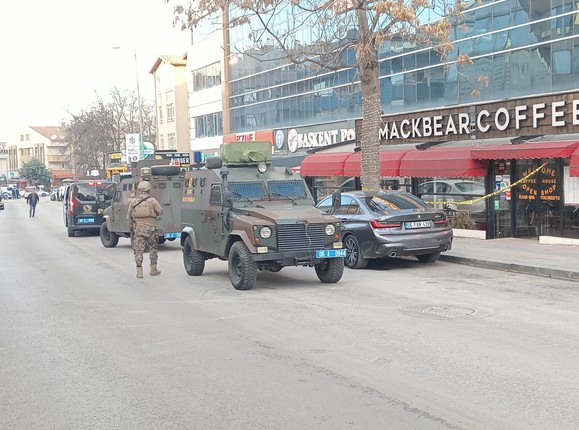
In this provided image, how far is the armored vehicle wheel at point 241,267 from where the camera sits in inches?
443

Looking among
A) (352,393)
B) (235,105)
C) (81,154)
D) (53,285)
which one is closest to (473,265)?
(53,285)

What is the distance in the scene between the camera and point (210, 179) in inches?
508

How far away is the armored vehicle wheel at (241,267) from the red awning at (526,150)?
8.43 meters

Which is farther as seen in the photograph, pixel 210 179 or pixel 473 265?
pixel 473 265

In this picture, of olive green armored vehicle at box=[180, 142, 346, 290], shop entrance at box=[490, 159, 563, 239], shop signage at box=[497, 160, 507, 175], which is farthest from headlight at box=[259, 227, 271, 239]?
shop signage at box=[497, 160, 507, 175]

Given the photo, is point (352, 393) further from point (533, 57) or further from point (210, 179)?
point (533, 57)

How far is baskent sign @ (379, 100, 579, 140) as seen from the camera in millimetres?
17688

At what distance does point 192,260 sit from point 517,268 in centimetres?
618

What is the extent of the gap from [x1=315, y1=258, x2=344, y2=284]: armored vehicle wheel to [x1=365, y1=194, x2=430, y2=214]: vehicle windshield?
2.31 meters

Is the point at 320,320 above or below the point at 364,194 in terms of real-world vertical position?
below

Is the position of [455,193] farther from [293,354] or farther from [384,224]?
[293,354]

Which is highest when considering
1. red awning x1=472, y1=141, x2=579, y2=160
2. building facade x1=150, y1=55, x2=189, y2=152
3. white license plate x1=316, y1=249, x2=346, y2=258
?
building facade x1=150, y1=55, x2=189, y2=152

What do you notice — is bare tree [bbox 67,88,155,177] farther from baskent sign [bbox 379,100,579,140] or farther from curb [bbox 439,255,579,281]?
curb [bbox 439,255,579,281]

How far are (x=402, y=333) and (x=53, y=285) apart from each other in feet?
23.9
